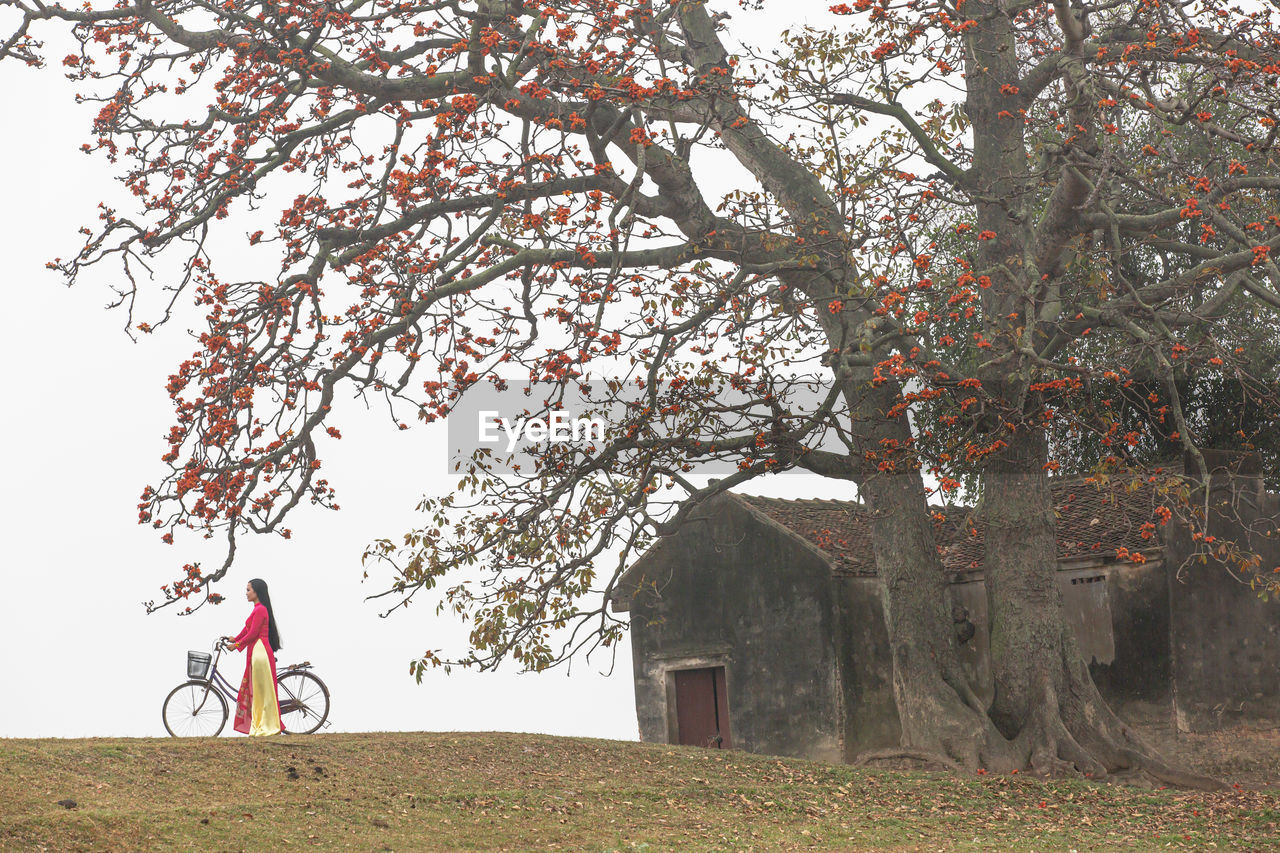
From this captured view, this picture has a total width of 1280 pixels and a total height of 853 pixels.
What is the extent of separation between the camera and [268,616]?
1420 centimetres

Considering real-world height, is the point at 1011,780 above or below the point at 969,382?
below

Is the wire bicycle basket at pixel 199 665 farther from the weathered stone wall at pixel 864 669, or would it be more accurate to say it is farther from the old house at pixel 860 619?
the weathered stone wall at pixel 864 669

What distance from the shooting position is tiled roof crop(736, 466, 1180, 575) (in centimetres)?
1794

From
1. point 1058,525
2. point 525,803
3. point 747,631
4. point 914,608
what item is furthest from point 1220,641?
point 525,803

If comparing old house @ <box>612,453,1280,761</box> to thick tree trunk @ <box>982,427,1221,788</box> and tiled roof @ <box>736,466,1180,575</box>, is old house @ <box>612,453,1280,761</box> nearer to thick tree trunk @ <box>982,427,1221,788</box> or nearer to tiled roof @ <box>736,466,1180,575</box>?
tiled roof @ <box>736,466,1180,575</box>

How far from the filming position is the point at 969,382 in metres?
12.6

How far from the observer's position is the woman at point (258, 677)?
46.2 feet

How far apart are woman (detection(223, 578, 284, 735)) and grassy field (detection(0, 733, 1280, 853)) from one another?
886 millimetres

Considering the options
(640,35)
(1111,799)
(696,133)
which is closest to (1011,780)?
(1111,799)

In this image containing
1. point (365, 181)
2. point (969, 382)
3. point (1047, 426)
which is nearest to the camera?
point (969, 382)

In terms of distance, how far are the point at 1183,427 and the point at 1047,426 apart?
1.57 metres

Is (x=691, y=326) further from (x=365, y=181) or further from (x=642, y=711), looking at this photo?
(x=642, y=711)

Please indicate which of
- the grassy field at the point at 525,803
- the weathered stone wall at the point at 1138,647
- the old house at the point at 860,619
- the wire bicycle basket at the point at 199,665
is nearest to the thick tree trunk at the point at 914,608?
the old house at the point at 860,619

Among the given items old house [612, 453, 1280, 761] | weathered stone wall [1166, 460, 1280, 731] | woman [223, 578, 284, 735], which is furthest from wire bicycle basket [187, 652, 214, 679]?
weathered stone wall [1166, 460, 1280, 731]
